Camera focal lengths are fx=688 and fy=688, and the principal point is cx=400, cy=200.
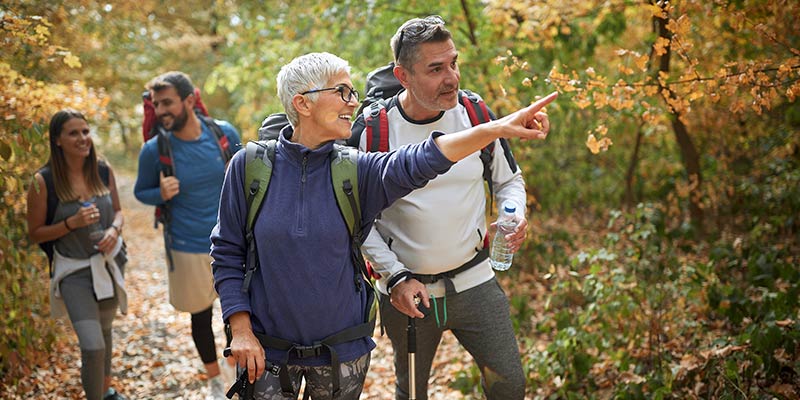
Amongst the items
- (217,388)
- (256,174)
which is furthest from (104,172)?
(256,174)

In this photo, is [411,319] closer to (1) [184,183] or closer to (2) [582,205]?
(1) [184,183]

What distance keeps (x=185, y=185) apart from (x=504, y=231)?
2509 millimetres

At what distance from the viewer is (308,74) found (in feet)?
8.49

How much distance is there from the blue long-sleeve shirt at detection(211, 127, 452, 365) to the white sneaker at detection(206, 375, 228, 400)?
237 centimetres

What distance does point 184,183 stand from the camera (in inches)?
182

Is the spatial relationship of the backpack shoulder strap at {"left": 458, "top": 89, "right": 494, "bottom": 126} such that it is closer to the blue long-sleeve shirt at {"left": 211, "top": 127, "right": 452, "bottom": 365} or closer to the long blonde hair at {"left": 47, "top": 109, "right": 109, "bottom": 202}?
the blue long-sleeve shirt at {"left": 211, "top": 127, "right": 452, "bottom": 365}

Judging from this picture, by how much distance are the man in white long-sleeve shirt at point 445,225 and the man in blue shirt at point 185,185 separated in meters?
1.90

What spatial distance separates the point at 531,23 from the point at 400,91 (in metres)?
2.43

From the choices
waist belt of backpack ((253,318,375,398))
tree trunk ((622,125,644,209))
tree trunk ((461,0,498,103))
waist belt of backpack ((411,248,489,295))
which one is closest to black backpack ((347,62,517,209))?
waist belt of backpack ((411,248,489,295))

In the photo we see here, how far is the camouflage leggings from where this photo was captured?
101 inches

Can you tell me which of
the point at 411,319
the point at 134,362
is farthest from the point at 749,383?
the point at 134,362

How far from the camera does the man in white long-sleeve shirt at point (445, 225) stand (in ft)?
9.83

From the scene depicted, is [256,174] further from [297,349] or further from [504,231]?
[504,231]

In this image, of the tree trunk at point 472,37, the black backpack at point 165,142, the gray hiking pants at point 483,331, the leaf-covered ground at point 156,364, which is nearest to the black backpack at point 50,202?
the black backpack at point 165,142
